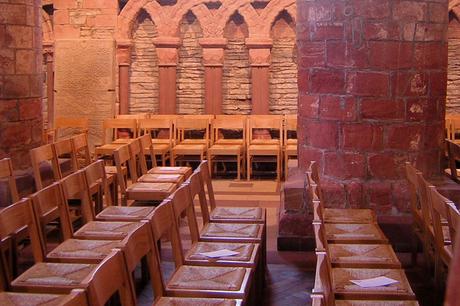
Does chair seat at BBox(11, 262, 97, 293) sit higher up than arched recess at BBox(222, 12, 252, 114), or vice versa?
arched recess at BBox(222, 12, 252, 114)

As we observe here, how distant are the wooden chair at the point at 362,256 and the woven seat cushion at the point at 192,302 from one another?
610 millimetres

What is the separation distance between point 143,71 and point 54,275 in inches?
269

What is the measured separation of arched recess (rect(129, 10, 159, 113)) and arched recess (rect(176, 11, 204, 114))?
1.17 feet

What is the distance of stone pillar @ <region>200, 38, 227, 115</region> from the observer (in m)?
9.32

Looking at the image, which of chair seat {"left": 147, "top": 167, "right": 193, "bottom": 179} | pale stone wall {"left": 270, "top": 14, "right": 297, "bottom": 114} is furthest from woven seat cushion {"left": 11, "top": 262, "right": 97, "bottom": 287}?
pale stone wall {"left": 270, "top": 14, "right": 297, "bottom": 114}

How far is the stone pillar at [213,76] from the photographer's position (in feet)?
30.6

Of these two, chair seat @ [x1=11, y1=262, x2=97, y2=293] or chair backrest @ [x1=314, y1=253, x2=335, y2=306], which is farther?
chair seat @ [x1=11, y1=262, x2=97, y2=293]

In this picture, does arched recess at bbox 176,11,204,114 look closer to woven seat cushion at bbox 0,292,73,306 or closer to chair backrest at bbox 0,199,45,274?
chair backrest at bbox 0,199,45,274

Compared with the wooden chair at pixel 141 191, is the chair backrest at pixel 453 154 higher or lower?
higher

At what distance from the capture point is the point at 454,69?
908 cm

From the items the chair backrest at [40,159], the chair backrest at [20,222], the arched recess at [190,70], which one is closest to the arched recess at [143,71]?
the arched recess at [190,70]

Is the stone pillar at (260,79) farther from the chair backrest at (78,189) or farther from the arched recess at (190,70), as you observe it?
the chair backrest at (78,189)

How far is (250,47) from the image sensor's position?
30.2ft

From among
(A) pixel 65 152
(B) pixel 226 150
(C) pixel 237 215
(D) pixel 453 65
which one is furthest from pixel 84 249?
(D) pixel 453 65
